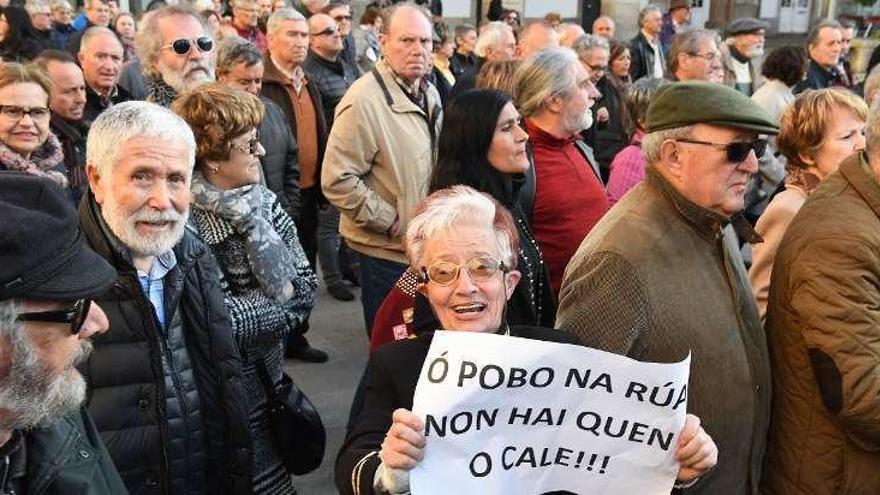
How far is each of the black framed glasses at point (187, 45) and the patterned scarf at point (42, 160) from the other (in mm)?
808

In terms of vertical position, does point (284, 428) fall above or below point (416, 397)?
below

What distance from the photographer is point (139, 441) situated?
8.55 feet

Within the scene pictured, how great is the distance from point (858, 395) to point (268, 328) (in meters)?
1.82

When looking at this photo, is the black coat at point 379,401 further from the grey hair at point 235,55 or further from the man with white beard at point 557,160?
the grey hair at point 235,55

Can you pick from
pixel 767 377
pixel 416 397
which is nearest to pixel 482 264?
pixel 416 397

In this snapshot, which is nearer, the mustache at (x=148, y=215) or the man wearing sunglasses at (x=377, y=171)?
the mustache at (x=148, y=215)

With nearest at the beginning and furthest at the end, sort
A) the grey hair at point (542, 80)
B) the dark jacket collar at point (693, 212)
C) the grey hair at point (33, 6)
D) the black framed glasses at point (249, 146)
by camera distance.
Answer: the dark jacket collar at point (693, 212) → the black framed glasses at point (249, 146) → the grey hair at point (542, 80) → the grey hair at point (33, 6)

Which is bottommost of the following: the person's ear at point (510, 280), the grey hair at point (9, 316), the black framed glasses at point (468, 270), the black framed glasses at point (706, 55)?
the black framed glasses at point (706, 55)

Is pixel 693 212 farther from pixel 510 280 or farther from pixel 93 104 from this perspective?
pixel 93 104

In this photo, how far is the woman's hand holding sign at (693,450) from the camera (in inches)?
78.0

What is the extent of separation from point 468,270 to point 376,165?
108 inches

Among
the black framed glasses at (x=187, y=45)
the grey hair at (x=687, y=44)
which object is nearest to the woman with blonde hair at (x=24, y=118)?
the black framed glasses at (x=187, y=45)

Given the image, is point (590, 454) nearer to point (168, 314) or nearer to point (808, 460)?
point (808, 460)

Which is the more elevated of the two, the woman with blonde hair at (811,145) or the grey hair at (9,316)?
the grey hair at (9,316)
